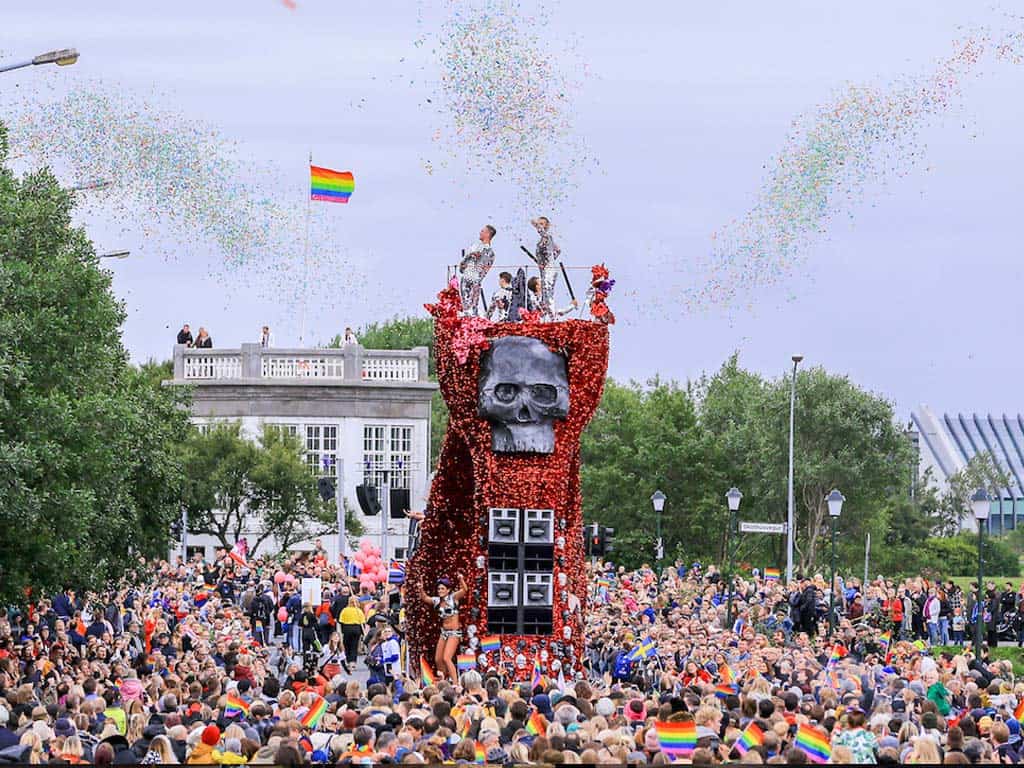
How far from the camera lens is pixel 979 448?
6486 inches

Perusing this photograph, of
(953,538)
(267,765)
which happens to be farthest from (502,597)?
(953,538)

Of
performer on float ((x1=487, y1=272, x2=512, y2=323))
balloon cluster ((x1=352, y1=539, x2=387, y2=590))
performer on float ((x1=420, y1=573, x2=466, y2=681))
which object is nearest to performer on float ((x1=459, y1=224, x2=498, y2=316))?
performer on float ((x1=487, y1=272, x2=512, y2=323))

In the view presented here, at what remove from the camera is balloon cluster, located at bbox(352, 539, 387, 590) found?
5053cm

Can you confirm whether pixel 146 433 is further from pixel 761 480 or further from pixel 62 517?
pixel 761 480

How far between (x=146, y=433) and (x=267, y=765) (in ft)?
84.0

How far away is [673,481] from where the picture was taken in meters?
84.1

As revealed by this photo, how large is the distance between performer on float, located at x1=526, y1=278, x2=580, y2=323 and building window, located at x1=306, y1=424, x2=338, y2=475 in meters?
42.2

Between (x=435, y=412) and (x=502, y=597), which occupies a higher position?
(x=435, y=412)

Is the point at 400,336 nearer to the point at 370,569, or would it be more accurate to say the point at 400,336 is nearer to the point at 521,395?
the point at 370,569

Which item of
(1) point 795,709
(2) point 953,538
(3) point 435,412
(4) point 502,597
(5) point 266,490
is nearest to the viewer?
(1) point 795,709

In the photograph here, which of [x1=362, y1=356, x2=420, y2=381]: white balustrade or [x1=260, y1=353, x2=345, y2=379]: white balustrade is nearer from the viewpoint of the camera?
[x1=260, y1=353, x2=345, y2=379]: white balustrade

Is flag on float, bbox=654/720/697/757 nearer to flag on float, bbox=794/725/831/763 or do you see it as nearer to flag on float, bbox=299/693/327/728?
flag on float, bbox=794/725/831/763

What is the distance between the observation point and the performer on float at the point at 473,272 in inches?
1366

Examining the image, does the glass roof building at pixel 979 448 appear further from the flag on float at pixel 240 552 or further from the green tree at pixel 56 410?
the green tree at pixel 56 410
